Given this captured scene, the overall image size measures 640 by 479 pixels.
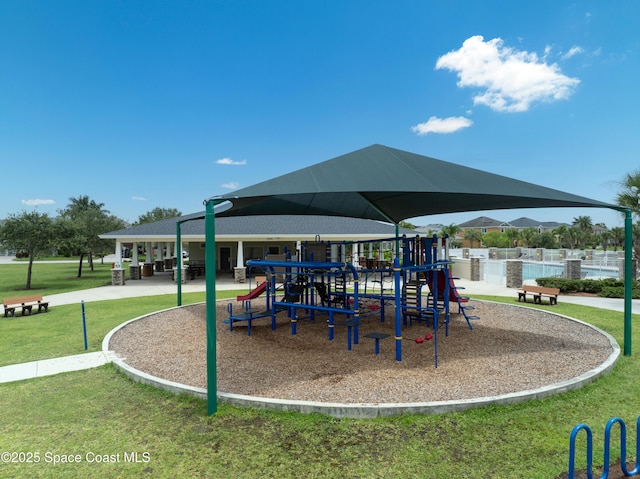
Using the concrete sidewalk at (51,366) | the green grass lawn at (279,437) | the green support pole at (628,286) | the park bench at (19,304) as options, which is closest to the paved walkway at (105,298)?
the concrete sidewalk at (51,366)

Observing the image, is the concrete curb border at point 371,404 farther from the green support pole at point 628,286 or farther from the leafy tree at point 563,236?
the leafy tree at point 563,236

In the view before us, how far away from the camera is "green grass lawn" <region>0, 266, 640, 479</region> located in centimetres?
414

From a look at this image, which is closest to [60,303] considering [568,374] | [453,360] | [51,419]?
[51,419]

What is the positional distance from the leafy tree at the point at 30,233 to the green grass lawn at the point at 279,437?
21.4 meters

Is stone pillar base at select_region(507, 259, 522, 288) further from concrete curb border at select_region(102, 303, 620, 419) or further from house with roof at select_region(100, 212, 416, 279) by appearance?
concrete curb border at select_region(102, 303, 620, 419)

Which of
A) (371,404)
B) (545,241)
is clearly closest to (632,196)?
(371,404)

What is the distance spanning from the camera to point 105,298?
18.5 meters

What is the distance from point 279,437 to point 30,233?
85.0 feet

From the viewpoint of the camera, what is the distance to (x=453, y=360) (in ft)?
25.4

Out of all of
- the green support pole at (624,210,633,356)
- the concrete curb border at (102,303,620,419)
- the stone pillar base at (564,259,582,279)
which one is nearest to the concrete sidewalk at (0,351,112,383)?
the concrete curb border at (102,303,620,419)

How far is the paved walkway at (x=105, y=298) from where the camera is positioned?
24.9ft

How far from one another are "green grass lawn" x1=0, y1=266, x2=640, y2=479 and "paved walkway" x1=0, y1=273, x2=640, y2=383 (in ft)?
3.20

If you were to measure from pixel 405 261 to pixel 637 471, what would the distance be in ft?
20.1

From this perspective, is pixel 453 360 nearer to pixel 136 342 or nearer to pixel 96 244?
pixel 136 342
